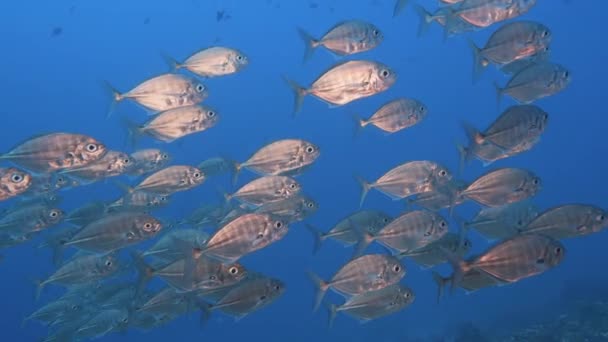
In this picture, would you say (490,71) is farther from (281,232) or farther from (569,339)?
(281,232)

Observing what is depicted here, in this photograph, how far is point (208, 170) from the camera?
8.77m

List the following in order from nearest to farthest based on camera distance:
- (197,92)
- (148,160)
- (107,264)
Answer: (107,264)
(197,92)
(148,160)

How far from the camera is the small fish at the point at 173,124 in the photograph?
658cm

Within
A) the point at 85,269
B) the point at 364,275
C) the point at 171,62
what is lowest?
the point at 85,269

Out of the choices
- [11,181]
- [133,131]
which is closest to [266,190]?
[133,131]

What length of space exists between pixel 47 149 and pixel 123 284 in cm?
331

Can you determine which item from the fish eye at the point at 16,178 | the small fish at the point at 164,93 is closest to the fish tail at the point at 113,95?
the small fish at the point at 164,93

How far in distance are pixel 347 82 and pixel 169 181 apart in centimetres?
248

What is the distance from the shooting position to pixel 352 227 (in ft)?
20.6

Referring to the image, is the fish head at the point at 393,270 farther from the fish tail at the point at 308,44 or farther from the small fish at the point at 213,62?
the small fish at the point at 213,62

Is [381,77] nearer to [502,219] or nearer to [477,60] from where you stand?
[477,60]

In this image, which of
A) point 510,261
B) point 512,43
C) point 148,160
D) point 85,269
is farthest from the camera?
point 148,160

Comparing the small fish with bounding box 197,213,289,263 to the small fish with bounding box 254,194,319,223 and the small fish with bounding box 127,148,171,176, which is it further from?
the small fish with bounding box 127,148,171,176

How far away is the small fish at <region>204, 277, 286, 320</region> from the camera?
5.21 m
